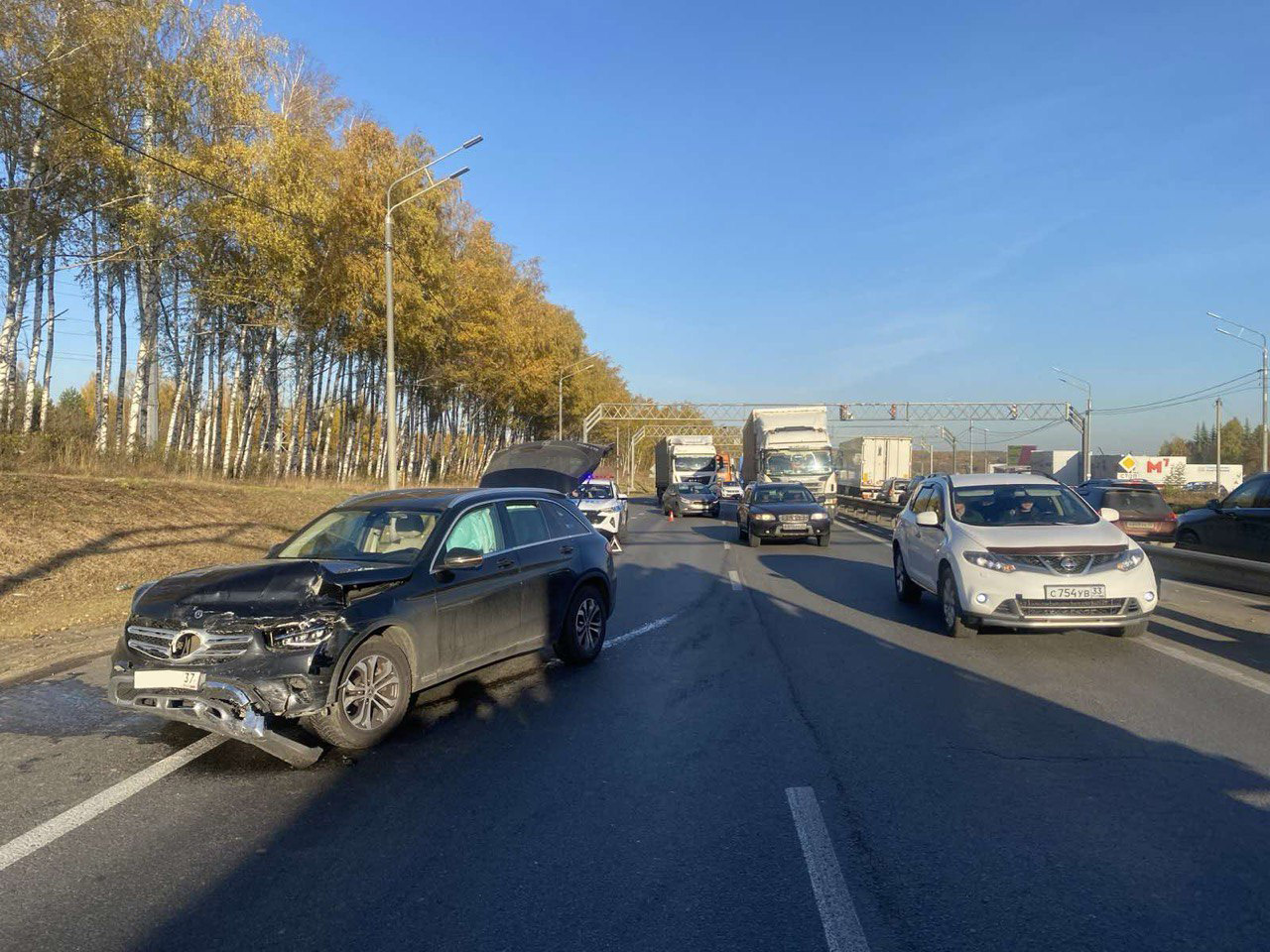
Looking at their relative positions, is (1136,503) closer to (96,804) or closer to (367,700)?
(367,700)

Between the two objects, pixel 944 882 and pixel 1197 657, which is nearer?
pixel 944 882

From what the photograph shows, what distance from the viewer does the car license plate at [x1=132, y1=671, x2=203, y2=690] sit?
533 centimetres

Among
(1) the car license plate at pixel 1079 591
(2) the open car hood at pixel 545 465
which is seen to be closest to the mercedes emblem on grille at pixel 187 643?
(1) the car license plate at pixel 1079 591

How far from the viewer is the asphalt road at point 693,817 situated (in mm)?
3553

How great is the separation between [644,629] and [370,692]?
492 cm

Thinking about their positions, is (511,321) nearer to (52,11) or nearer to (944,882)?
(52,11)

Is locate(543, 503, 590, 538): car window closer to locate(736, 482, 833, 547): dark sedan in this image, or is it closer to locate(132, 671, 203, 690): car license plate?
locate(132, 671, 203, 690): car license plate

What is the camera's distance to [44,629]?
9.95 meters

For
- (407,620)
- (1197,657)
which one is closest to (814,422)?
(1197,657)

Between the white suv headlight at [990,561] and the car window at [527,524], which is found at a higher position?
the car window at [527,524]

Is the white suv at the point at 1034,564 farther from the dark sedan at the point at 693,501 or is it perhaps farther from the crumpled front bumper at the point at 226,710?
the dark sedan at the point at 693,501

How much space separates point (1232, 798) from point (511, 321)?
33.1m

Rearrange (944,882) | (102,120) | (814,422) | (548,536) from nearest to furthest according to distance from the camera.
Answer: (944,882)
(548,536)
(102,120)
(814,422)

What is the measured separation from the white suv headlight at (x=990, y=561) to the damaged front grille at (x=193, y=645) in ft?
21.7
